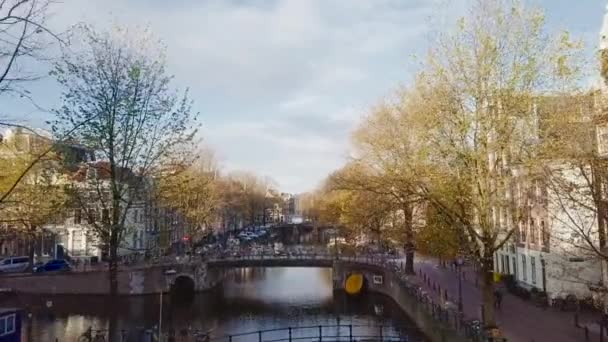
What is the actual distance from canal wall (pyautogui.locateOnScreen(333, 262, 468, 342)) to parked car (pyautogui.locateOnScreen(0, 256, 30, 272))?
28.5 metres

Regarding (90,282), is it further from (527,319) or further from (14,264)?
(527,319)

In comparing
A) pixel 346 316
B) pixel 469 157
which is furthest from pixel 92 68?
pixel 346 316

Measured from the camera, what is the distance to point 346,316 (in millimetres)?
39344

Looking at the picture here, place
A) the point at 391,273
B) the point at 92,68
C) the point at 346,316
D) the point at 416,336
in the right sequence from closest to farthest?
1. the point at 92,68
2. the point at 416,336
3. the point at 346,316
4. the point at 391,273

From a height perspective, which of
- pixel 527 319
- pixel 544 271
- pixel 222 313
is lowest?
pixel 222 313

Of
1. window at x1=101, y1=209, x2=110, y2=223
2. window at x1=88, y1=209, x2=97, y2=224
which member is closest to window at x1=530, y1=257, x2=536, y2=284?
window at x1=101, y1=209, x2=110, y2=223

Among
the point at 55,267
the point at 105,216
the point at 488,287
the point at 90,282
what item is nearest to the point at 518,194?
the point at 488,287

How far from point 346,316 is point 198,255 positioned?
776 inches

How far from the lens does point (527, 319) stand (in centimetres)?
2788

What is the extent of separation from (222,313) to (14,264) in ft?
74.9

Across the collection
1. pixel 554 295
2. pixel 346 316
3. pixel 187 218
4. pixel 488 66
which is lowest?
pixel 346 316

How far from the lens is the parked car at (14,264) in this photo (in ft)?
161

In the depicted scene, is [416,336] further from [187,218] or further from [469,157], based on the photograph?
[187,218]

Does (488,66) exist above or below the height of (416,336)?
above
